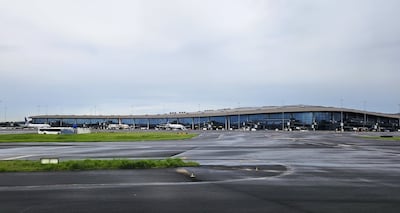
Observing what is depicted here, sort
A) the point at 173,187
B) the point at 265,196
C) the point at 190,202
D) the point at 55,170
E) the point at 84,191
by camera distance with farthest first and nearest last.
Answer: the point at 55,170 < the point at 173,187 < the point at 84,191 < the point at 265,196 < the point at 190,202

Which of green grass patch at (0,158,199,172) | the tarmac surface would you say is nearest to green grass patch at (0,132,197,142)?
green grass patch at (0,158,199,172)

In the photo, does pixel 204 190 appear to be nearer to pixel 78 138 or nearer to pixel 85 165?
pixel 85 165

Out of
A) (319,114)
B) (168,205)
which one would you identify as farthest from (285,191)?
(319,114)

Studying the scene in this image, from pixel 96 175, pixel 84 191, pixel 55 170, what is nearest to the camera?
pixel 84 191

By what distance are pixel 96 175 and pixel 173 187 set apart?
5.17 meters

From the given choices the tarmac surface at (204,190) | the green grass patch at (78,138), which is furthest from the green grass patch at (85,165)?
the green grass patch at (78,138)

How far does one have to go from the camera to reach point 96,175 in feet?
60.5

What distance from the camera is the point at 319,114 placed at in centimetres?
19562

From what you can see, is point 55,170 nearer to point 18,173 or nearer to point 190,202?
point 18,173

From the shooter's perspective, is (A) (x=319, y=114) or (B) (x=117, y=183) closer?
(B) (x=117, y=183)

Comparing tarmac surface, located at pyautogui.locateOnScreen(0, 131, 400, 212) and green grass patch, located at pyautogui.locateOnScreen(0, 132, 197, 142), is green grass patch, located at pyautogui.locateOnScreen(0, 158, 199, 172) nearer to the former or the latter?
tarmac surface, located at pyautogui.locateOnScreen(0, 131, 400, 212)

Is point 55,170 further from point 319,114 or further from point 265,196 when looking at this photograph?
point 319,114

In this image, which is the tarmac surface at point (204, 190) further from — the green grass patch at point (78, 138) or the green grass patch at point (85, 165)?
the green grass patch at point (78, 138)

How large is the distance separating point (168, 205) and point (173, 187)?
3419mm
